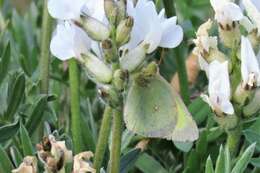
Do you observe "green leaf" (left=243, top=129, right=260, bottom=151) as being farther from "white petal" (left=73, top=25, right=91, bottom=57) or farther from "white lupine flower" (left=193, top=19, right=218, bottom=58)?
"white petal" (left=73, top=25, right=91, bottom=57)

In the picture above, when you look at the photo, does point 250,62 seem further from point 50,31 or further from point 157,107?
point 50,31

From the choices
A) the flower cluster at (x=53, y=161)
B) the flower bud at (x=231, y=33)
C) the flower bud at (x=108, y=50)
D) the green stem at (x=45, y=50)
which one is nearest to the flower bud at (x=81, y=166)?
the flower cluster at (x=53, y=161)

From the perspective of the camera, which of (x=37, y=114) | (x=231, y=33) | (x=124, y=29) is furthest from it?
(x=37, y=114)

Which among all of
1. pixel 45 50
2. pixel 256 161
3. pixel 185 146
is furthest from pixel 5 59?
pixel 256 161

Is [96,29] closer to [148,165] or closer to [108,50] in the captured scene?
[108,50]

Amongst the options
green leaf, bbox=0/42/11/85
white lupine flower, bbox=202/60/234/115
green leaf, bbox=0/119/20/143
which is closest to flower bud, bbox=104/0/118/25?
white lupine flower, bbox=202/60/234/115

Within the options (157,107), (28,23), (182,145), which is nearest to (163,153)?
(182,145)

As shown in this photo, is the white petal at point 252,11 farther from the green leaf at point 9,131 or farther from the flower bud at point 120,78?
the green leaf at point 9,131
